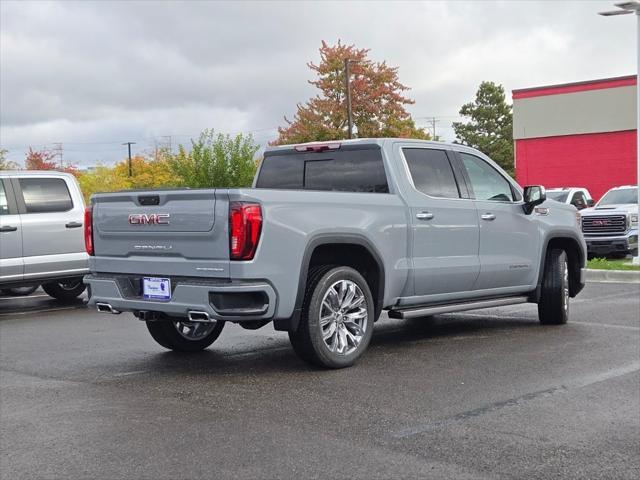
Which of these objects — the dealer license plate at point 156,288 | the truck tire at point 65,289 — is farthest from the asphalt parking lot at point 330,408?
the truck tire at point 65,289

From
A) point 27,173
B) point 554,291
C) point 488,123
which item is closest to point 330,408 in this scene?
point 554,291

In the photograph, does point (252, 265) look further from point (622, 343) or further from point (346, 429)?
point (622, 343)

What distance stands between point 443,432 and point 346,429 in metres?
0.59

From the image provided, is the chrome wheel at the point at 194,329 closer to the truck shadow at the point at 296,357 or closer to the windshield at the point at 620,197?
the truck shadow at the point at 296,357

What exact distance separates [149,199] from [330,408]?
241 cm

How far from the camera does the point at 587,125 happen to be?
165ft

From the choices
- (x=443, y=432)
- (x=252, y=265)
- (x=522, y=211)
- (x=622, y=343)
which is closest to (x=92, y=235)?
(x=252, y=265)

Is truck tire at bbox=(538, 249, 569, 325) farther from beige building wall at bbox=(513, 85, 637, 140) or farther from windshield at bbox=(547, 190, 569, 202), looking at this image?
beige building wall at bbox=(513, 85, 637, 140)

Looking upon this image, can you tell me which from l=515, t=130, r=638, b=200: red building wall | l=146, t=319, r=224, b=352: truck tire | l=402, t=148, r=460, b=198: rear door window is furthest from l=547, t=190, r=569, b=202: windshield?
l=515, t=130, r=638, b=200: red building wall

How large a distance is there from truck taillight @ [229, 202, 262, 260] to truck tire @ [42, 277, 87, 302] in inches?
315

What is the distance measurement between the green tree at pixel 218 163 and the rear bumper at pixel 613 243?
28168mm

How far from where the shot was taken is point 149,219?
7180 millimetres

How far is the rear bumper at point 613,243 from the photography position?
20297mm

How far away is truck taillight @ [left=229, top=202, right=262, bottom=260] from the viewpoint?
21.7ft
